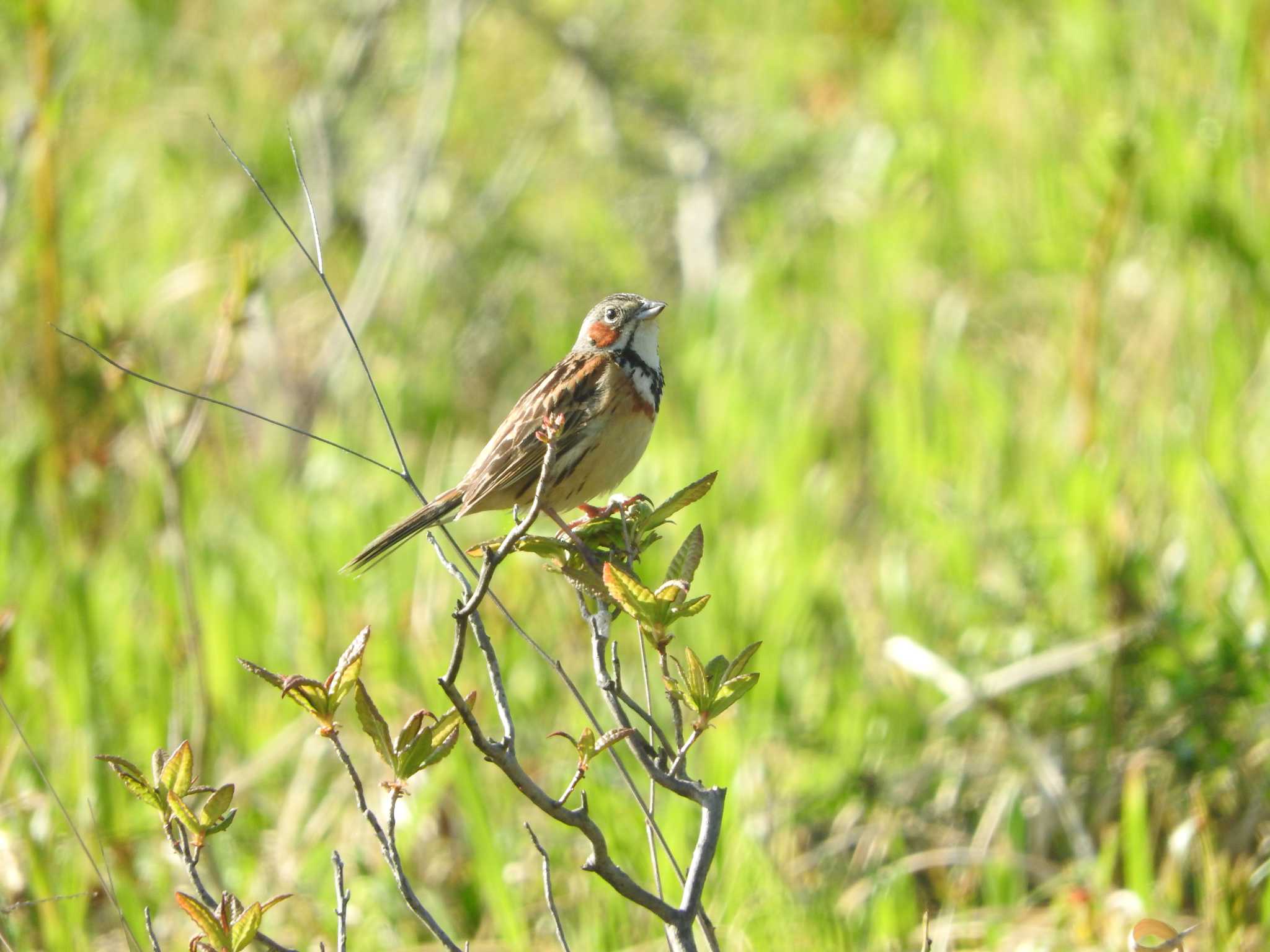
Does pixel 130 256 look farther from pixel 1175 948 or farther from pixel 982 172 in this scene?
pixel 1175 948

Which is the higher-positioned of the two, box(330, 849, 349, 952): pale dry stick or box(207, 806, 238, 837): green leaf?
box(207, 806, 238, 837): green leaf

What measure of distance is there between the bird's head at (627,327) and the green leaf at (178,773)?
1.64 metres

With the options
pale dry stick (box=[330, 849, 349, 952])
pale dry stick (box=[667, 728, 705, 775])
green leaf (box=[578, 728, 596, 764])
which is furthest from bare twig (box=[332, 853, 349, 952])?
pale dry stick (box=[667, 728, 705, 775])

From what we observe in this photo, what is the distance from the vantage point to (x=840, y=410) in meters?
5.59

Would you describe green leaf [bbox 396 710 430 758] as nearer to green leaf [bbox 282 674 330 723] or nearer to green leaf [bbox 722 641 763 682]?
green leaf [bbox 282 674 330 723]

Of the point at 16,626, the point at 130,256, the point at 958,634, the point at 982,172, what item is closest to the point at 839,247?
the point at 982,172

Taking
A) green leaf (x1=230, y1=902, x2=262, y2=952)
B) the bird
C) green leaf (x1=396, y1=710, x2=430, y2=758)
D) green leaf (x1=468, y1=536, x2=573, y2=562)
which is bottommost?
green leaf (x1=230, y1=902, x2=262, y2=952)

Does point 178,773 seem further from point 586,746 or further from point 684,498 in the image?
point 684,498

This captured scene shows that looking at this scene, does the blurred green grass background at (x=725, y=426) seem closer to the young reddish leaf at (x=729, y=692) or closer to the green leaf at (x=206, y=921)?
the green leaf at (x=206, y=921)

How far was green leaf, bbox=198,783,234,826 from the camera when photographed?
6.00 feet

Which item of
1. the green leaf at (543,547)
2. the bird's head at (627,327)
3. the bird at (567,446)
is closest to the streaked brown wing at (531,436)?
the bird at (567,446)

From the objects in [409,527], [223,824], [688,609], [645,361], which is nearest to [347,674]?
[223,824]

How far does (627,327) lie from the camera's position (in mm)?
3346

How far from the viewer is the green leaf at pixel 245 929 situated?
5.71 feet
